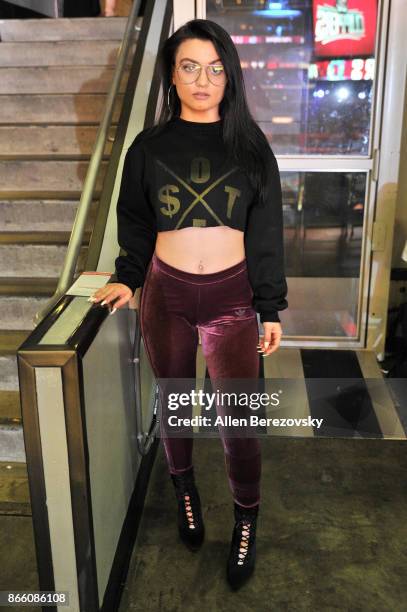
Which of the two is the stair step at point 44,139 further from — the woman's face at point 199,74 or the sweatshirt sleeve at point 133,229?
the woman's face at point 199,74

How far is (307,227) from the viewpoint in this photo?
3768 mm

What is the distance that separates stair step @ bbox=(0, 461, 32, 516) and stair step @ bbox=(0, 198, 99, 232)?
130 cm

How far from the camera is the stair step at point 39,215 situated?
3102 millimetres

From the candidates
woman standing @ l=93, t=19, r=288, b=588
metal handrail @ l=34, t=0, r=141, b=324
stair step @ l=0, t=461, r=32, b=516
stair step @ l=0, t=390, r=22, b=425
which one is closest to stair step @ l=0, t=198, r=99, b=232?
metal handrail @ l=34, t=0, r=141, b=324

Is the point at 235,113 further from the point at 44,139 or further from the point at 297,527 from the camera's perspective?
the point at 44,139

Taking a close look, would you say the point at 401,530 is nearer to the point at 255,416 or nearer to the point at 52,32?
the point at 255,416

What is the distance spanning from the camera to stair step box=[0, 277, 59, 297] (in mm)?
2801

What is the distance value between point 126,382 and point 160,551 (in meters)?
0.61

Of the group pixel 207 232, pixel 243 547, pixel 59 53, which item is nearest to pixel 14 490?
pixel 243 547

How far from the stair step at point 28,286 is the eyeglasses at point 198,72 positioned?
59.4 inches

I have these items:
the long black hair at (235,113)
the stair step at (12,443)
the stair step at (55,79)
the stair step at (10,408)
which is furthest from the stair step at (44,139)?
the long black hair at (235,113)

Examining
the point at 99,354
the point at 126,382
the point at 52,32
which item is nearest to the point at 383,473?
the point at 126,382

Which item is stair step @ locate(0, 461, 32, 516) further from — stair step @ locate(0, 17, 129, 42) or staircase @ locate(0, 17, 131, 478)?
stair step @ locate(0, 17, 129, 42)

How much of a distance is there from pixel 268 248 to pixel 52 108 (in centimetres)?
246
